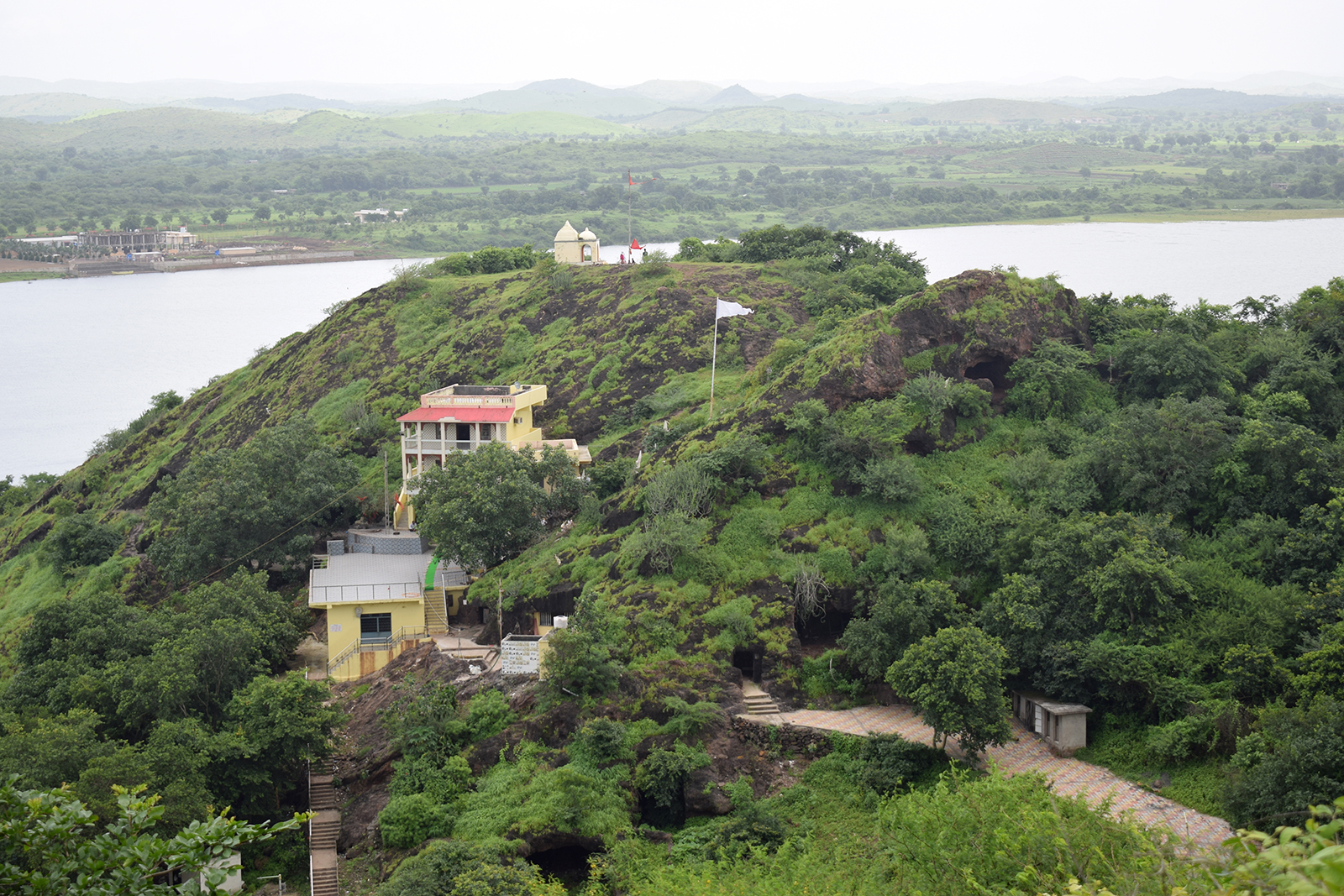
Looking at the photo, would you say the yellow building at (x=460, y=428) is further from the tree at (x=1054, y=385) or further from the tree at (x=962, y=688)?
the tree at (x=962, y=688)

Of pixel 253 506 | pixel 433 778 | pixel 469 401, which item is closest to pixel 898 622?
pixel 433 778

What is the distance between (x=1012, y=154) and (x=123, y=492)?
153 metres

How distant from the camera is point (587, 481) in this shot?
39656 millimetres

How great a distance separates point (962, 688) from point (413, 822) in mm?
12124

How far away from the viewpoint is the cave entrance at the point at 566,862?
22594mm

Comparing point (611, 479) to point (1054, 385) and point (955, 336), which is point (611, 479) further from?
point (1054, 385)

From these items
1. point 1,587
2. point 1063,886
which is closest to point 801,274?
point 1,587

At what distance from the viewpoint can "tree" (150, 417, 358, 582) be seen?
3953cm

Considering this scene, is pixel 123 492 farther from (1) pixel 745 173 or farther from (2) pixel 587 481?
(1) pixel 745 173

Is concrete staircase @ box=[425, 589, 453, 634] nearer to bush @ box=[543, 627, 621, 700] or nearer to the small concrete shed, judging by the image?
bush @ box=[543, 627, 621, 700]

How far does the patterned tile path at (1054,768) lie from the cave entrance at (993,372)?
14.6 meters

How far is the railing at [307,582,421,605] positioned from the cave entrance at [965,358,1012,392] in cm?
2009

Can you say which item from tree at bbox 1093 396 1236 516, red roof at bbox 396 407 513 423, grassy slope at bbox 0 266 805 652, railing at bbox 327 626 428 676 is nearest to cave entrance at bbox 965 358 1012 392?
tree at bbox 1093 396 1236 516

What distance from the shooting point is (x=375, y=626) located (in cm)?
3419
